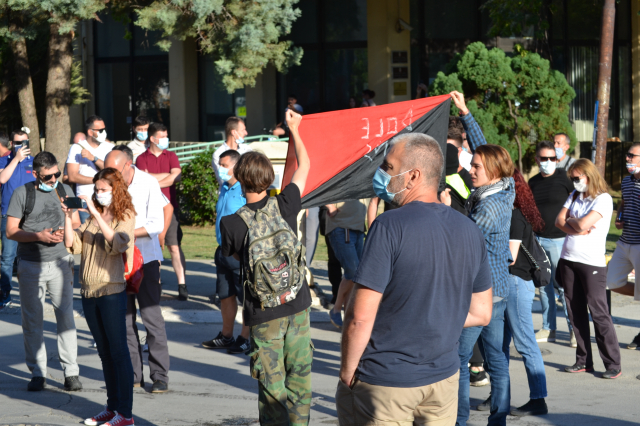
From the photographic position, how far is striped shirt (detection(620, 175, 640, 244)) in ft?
22.5

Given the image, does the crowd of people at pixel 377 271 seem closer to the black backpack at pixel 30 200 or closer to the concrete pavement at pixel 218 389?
the black backpack at pixel 30 200

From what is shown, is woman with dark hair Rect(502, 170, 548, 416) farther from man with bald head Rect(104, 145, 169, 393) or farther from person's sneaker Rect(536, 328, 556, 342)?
man with bald head Rect(104, 145, 169, 393)

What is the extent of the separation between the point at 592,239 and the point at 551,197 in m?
1.15

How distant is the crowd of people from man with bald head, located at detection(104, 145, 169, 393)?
11mm

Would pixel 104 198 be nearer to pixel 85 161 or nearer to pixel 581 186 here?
pixel 581 186

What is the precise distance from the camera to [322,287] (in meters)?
10.0

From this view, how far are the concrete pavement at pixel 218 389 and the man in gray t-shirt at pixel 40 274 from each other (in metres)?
0.24

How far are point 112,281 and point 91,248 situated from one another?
0.28 meters

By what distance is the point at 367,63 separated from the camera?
65.3 ft

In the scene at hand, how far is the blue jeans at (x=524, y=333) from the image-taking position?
539 centimetres

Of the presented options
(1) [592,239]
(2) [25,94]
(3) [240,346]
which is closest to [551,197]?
(1) [592,239]

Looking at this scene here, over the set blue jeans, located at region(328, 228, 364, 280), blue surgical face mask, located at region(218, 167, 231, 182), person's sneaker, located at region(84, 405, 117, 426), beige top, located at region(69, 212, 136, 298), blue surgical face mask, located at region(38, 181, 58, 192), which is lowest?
person's sneaker, located at region(84, 405, 117, 426)

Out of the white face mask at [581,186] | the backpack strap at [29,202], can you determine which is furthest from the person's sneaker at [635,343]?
the backpack strap at [29,202]

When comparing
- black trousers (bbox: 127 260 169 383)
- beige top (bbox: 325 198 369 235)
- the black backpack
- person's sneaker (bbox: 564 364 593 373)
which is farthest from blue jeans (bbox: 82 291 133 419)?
person's sneaker (bbox: 564 364 593 373)
